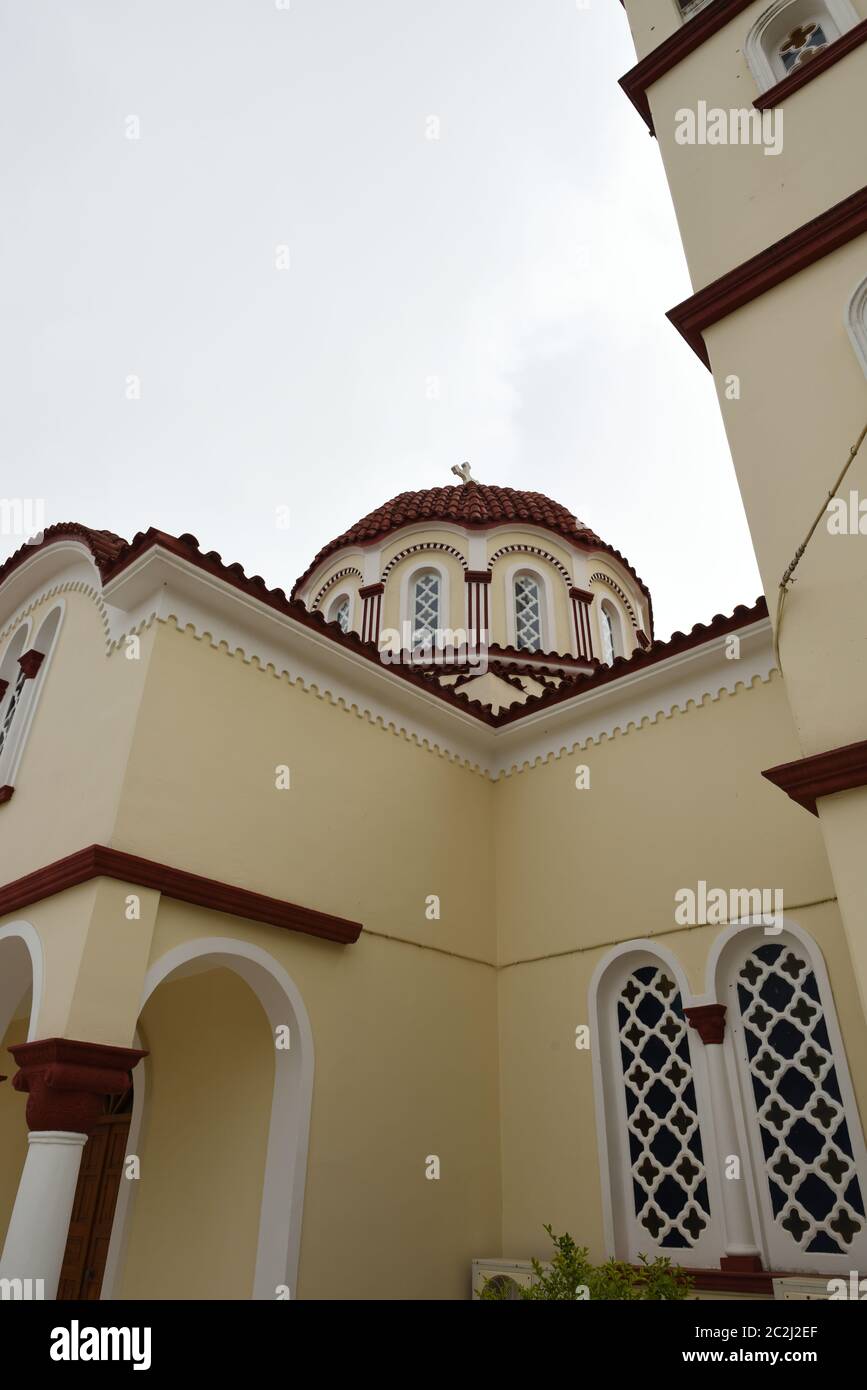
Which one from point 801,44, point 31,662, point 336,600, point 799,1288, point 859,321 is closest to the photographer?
point 799,1288

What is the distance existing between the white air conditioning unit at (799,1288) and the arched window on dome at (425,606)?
756 centimetres

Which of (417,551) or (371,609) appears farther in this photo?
(417,551)

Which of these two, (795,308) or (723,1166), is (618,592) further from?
(723,1166)

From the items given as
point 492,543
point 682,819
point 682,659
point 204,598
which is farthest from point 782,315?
point 492,543

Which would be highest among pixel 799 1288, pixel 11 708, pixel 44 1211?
pixel 11 708

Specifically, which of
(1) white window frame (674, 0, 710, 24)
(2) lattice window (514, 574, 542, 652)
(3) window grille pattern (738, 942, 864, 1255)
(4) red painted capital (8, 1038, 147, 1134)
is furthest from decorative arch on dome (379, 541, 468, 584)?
(4) red painted capital (8, 1038, 147, 1134)

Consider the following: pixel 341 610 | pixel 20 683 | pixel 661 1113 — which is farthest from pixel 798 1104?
pixel 341 610

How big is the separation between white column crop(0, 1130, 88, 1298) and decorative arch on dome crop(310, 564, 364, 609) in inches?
330

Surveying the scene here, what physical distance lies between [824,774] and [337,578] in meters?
9.14

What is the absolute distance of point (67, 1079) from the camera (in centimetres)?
451

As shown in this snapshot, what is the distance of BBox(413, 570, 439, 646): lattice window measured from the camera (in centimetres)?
1121

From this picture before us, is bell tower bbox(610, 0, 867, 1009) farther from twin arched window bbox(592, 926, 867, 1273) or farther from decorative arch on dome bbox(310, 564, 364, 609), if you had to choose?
decorative arch on dome bbox(310, 564, 364, 609)

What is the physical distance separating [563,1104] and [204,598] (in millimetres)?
4469
